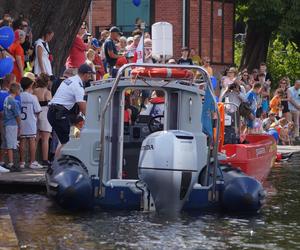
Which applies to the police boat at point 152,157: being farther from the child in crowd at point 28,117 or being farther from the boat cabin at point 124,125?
the child in crowd at point 28,117

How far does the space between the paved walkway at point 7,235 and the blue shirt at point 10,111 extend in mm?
3921

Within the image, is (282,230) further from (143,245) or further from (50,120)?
(50,120)

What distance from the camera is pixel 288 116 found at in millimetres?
27094

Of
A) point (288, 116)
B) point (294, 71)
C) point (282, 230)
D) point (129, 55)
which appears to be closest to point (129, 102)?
point (282, 230)

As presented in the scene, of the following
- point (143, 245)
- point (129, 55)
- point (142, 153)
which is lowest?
point (143, 245)

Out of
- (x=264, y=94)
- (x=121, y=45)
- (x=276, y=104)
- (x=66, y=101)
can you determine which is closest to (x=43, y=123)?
(x=66, y=101)

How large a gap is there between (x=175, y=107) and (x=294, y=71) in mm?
30425

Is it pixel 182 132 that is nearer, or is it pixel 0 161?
pixel 182 132

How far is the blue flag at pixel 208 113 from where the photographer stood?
1289 cm

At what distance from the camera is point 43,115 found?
1585 cm

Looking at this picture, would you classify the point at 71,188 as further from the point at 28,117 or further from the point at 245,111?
the point at 245,111

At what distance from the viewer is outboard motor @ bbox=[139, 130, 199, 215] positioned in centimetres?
1161

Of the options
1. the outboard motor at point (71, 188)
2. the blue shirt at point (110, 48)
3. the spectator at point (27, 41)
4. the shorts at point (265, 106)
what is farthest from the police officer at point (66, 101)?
the shorts at point (265, 106)

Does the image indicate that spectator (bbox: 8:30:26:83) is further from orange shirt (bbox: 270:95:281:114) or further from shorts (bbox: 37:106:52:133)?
orange shirt (bbox: 270:95:281:114)
